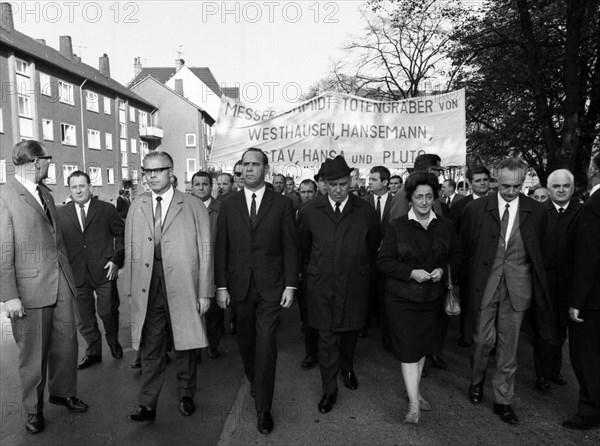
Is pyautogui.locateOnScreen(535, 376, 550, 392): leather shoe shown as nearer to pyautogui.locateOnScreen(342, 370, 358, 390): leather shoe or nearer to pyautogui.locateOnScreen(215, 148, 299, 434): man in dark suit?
pyautogui.locateOnScreen(342, 370, 358, 390): leather shoe

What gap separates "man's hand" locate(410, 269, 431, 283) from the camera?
3.74 m

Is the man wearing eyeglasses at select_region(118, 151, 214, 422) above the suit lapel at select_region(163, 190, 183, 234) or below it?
below

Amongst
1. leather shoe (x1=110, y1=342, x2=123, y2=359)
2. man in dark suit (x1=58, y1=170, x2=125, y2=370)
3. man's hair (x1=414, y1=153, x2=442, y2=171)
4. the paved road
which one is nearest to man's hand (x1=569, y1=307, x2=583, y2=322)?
the paved road

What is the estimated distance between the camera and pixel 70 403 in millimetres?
4176

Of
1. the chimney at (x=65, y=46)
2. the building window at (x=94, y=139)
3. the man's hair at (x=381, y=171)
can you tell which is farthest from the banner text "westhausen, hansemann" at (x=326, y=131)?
the chimney at (x=65, y=46)

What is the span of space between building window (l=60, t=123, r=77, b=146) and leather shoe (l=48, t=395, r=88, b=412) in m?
30.4

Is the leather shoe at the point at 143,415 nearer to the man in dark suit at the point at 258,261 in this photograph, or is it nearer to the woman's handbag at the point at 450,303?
the man in dark suit at the point at 258,261

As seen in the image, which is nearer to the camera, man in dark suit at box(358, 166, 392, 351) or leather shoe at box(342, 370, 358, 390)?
leather shoe at box(342, 370, 358, 390)

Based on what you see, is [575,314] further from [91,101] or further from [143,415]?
[91,101]

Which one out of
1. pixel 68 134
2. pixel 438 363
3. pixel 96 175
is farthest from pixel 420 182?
pixel 96 175

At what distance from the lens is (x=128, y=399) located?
4.43m

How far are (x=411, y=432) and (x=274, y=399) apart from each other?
1302mm

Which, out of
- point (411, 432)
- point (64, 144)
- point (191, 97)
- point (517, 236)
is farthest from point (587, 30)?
point (191, 97)

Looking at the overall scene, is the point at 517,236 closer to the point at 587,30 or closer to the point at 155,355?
the point at 155,355
